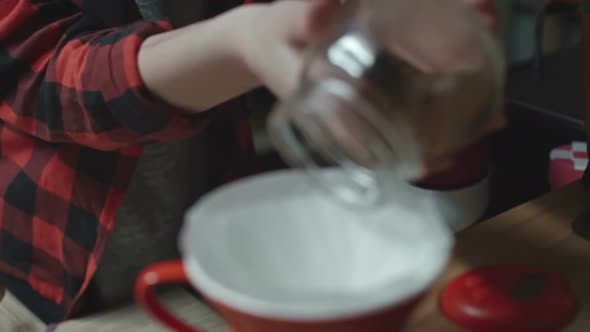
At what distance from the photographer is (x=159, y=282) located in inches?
12.1

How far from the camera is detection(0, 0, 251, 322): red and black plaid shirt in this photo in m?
0.45

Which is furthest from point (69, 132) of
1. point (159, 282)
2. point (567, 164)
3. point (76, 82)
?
point (567, 164)

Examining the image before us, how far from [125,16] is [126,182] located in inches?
4.6

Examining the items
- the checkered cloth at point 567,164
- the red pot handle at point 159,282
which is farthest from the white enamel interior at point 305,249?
the checkered cloth at point 567,164

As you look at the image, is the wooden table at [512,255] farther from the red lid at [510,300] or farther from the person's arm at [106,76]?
the person's arm at [106,76]

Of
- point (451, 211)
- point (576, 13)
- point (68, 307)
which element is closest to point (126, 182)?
point (68, 307)

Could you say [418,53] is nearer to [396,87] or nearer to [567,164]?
[396,87]

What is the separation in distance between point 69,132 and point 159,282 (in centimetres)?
21

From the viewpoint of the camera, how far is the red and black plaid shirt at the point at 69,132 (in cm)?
45

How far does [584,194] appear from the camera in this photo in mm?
515

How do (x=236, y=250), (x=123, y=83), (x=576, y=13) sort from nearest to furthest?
(x=236, y=250), (x=123, y=83), (x=576, y=13)

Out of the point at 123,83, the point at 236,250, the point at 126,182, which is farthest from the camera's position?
the point at 126,182

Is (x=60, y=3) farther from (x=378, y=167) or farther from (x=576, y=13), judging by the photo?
(x=576, y=13)

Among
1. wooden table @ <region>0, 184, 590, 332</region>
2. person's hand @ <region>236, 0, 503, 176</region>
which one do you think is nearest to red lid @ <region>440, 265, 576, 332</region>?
wooden table @ <region>0, 184, 590, 332</region>
